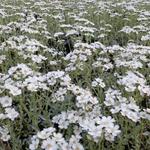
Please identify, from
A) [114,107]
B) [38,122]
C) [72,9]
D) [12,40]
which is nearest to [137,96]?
[114,107]

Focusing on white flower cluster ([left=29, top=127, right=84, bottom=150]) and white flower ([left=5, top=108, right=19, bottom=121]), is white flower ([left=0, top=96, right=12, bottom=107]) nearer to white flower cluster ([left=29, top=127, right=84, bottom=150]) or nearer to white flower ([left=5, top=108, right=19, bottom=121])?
white flower ([left=5, top=108, right=19, bottom=121])

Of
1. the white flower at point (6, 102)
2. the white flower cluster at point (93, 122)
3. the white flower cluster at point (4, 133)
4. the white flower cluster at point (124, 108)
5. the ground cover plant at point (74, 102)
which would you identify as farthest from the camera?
the white flower at point (6, 102)

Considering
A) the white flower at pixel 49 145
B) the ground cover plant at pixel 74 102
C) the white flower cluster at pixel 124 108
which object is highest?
the white flower at pixel 49 145

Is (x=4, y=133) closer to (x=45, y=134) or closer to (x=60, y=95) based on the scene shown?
(x=45, y=134)

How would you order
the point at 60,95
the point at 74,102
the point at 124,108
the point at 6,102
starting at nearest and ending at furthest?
the point at 124,108, the point at 6,102, the point at 60,95, the point at 74,102

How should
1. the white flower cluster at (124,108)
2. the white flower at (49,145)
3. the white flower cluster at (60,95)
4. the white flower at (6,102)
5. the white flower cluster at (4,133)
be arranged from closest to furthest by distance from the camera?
1. the white flower at (49,145)
2. the white flower cluster at (124,108)
3. the white flower cluster at (4,133)
4. the white flower at (6,102)
5. the white flower cluster at (60,95)

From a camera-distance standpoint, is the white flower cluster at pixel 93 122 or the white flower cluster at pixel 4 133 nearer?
the white flower cluster at pixel 93 122

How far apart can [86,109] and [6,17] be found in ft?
15.8

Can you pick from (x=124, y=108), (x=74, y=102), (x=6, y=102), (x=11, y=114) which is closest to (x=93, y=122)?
(x=124, y=108)

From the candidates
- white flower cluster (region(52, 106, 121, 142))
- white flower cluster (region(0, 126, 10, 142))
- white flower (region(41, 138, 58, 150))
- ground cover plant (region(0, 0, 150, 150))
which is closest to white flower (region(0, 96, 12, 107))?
ground cover plant (region(0, 0, 150, 150))

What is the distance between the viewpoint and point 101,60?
4988mm

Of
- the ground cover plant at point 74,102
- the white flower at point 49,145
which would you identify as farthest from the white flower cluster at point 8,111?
the white flower at point 49,145

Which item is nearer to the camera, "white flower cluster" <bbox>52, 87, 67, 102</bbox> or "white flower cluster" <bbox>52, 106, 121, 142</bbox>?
"white flower cluster" <bbox>52, 106, 121, 142</bbox>

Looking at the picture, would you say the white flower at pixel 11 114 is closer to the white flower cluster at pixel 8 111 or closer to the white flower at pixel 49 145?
the white flower cluster at pixel 8 111
